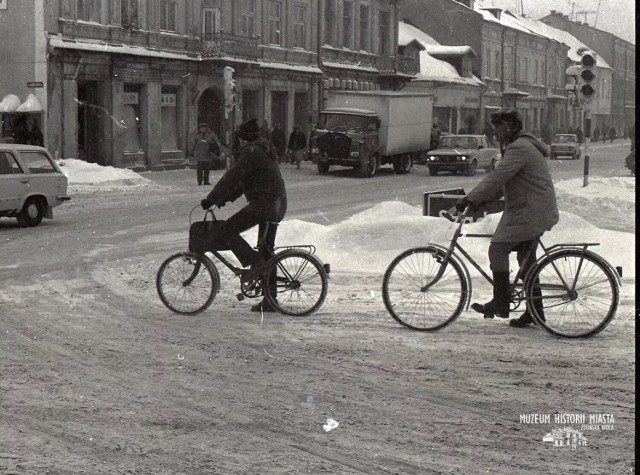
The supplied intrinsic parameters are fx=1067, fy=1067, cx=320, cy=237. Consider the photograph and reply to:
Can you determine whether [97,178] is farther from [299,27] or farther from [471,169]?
[299,27]

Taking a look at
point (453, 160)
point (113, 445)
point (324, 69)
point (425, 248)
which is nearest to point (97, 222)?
point (425, 248)

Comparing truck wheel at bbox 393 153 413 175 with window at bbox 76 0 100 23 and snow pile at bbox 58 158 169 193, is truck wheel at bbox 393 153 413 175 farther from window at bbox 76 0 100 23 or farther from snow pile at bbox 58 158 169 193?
window at bbox 76 0 100 23

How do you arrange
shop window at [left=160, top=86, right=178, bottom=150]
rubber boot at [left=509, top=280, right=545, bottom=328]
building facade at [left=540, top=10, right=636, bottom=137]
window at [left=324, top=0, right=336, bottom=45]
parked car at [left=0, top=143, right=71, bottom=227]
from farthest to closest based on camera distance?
building facade at [left=540, top=10, right=636, bottom=137]
window at [left=324, top=0, right=336, bottom=45]
shop window at [left=160, top=86, right=178, bottom=150]
parked car at [left=0, top=143, right=71, bottom=227]
rubber boot at [left=509, top=280, right=545, bottom=328]

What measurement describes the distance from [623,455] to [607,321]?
10.0 feet

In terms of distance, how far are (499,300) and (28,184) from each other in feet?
34.4

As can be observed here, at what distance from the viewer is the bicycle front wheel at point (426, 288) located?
8383mm

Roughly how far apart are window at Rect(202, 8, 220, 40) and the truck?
17.7 feet

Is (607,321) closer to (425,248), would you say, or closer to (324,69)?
(425,248)

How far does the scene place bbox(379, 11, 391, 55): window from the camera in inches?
2032

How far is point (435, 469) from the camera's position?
4965 mm

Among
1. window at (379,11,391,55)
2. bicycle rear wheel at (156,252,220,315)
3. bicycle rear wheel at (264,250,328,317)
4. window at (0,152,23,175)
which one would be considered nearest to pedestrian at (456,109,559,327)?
bicycle rear wheel at (264,250,328,317)

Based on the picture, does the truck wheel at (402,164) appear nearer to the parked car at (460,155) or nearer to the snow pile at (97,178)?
the parked car at (460,155)

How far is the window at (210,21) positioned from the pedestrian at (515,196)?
2991 centimetres

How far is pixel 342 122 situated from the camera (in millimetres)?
33656
